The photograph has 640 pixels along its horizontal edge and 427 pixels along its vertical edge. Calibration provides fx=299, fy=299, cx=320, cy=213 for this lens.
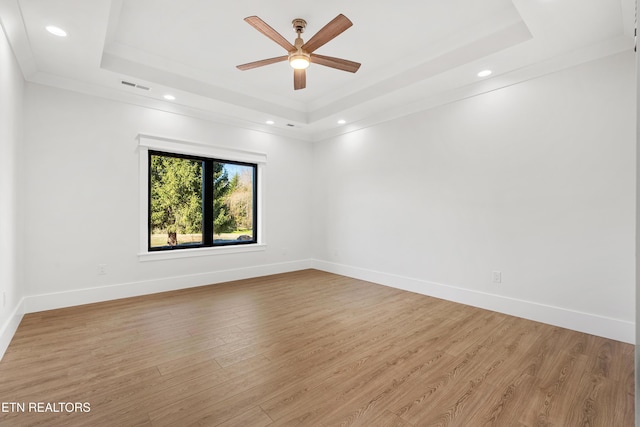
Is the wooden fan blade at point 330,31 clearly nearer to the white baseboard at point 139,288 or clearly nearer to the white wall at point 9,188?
the white wall at point 9,188

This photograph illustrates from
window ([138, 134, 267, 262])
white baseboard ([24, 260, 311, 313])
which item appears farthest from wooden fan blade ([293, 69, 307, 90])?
white baseboard ([24, 260, 311, 313])

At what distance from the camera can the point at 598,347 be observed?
2.56 meters

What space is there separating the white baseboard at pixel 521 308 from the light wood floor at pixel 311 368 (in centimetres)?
14

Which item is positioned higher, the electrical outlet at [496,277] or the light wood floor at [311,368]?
the electrical outlet at [496,277]

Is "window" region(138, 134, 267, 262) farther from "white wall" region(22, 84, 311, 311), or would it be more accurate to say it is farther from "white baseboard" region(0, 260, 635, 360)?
"white baseboard" region(0, 260, 635, 360)

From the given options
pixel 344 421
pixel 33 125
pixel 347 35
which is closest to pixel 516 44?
pixel 347 35

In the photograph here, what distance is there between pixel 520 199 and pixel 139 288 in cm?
486

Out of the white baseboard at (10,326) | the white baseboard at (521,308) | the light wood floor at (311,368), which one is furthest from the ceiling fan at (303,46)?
the white baseboard at (10,326)

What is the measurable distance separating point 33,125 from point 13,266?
5.25 feet

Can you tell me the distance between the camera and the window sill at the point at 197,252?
163 inches

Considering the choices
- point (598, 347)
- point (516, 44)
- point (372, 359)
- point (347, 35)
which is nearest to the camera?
point (372, 359)

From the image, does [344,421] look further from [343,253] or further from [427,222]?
[343,253]

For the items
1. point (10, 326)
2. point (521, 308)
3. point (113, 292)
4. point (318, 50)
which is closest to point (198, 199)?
point (113, 292)

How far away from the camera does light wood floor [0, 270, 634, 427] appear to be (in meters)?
1.72
